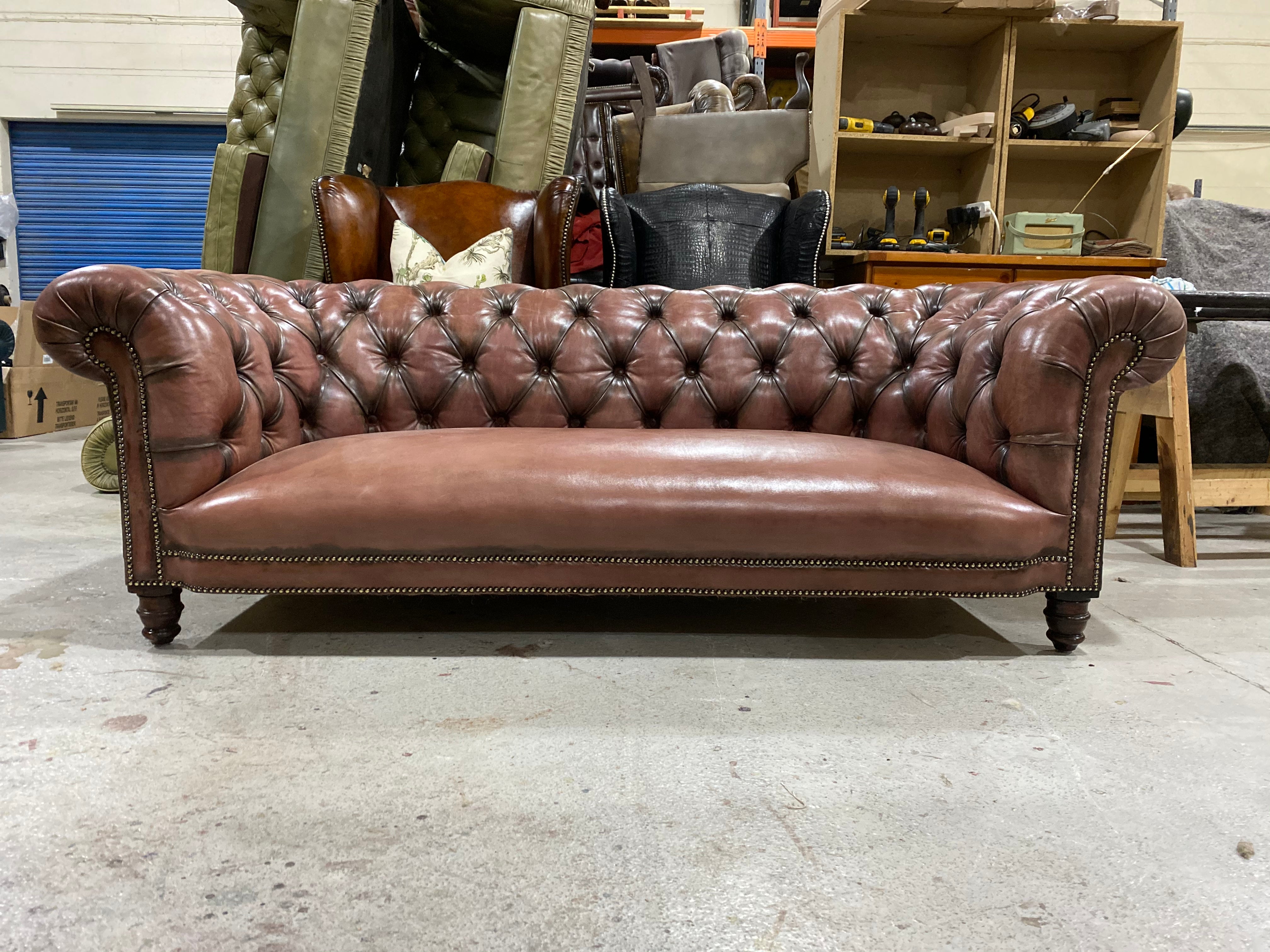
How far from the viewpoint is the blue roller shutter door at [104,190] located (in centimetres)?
595

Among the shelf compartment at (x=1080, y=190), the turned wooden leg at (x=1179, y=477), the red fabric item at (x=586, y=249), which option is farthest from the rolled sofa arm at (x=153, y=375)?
the shelf compartment at (x=1080, y=190)

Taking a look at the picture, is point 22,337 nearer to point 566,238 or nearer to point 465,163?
point 465,163

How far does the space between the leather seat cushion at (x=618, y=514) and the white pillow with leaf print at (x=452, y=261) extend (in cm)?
107

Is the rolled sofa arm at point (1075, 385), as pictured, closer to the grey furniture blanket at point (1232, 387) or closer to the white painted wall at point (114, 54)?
the grey furniture blanket at point (1232, 387)

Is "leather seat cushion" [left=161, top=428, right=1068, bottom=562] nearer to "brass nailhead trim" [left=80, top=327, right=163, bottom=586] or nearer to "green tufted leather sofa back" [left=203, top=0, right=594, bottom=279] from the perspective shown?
"brass nailhead trim" [left=80, top=327, right=163, bottom=586]

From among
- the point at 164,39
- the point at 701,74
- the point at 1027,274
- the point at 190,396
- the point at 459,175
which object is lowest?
the point at 190,396

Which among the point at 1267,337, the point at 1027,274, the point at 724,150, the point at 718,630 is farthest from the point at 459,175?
the point at 1267,337

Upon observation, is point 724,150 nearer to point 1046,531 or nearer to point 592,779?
point 1046,531

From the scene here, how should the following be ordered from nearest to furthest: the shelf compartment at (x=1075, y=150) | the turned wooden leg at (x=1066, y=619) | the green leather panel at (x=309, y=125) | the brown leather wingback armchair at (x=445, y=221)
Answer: the turned wooden leg at (x=1066, y=619) < the brown leather wingback armchair at (x=445, y=221) < the green leather panel at (x=309, y=125) < the shelf compartment at (x=1075, y=150)

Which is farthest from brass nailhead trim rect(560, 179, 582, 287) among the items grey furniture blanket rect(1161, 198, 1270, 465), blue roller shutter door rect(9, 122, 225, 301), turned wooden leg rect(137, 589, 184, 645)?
blue roller shutter door rect(9, 122, 225, 301)

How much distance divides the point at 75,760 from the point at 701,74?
408 cm

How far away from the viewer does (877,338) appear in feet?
6.00

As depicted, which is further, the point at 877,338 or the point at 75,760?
the point at 877,338

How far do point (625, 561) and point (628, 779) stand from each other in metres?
0.44
